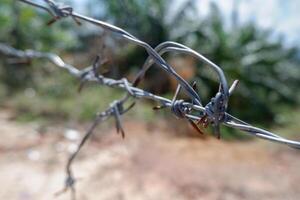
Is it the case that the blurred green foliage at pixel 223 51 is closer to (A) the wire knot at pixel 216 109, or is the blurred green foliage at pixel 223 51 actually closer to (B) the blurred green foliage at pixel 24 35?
(B) the blurred green foliage at pixel 24 35

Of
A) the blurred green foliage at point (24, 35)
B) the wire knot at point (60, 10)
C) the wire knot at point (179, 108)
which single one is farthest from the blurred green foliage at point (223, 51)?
the wire knot at point (179, 108)

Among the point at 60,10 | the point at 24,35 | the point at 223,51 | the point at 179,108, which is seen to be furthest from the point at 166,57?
the point at 179,108

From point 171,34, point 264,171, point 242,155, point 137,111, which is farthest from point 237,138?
point 171,34

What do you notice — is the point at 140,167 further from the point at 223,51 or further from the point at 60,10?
the point at 223,51

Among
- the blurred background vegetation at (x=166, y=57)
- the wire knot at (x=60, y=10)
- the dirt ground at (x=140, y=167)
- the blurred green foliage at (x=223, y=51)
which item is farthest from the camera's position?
the blurred green foliage at (x=223, y=51)

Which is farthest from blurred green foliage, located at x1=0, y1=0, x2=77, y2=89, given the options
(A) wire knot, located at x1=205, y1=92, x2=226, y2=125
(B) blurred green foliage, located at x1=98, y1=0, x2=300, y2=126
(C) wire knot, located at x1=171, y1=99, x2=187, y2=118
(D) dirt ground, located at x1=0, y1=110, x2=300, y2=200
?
(A) wire knot, located at x1=205, y1=92, x2=226, y2=125

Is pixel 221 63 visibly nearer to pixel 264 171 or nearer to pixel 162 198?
pixel 264 171

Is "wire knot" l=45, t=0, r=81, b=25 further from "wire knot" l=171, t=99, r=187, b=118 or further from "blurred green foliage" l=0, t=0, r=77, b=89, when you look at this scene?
"blurred green foliage" l=0, t=0, r=77, b=89
